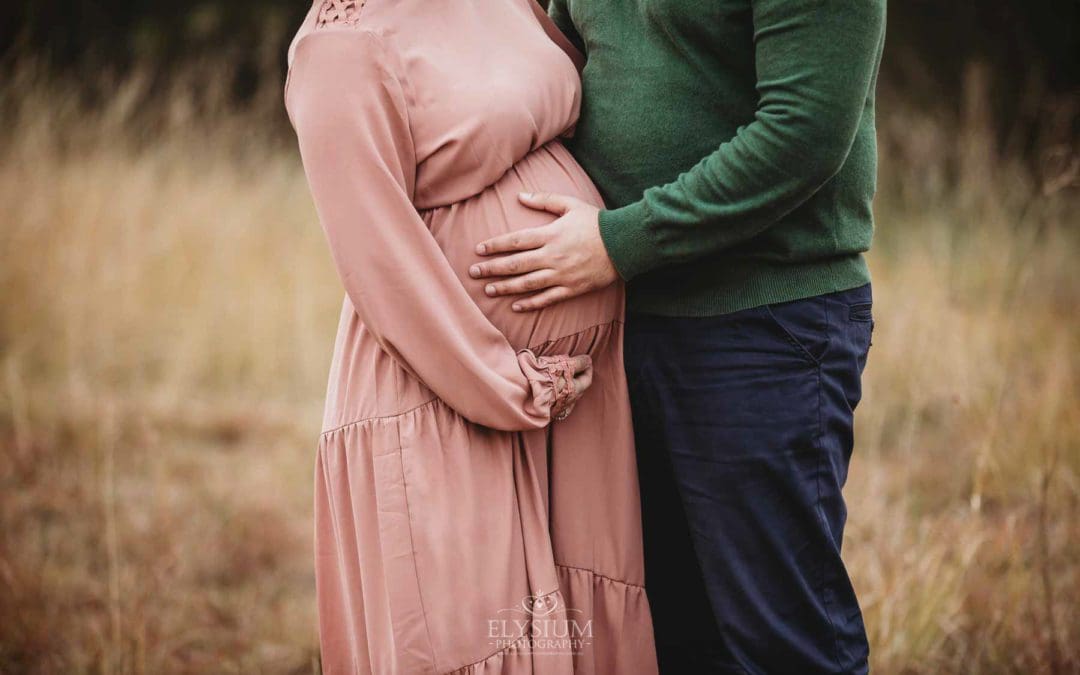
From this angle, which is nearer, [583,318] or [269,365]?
[583,318]

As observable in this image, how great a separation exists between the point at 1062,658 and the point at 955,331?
207 cm

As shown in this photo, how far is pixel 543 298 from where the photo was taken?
152 centimetres

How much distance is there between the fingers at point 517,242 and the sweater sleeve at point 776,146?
0.11 metres

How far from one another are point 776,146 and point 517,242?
45 centimetres

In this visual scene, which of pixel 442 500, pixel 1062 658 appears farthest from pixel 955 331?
pixel 442 500

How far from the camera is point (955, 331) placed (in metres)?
4.15

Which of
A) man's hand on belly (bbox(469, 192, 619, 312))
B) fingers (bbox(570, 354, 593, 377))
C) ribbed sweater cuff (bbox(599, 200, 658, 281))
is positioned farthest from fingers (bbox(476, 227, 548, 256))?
fingers (bbox(570, 354, 593, 377))

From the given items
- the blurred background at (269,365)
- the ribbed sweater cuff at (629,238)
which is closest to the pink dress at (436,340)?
the ribbed sweater cuff at (629,238)

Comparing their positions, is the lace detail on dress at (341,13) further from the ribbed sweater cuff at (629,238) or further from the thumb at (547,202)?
the ribbed sweater cuff at (629,238)

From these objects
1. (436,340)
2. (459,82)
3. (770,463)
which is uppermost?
(459,82)

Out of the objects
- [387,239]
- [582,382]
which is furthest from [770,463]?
[387,239]

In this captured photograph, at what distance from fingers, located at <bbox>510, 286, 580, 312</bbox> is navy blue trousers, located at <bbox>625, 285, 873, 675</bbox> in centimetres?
22

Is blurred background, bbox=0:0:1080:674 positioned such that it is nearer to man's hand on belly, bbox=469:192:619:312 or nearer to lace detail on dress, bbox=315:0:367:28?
man's hand on belly, bbox=469:192:619:312

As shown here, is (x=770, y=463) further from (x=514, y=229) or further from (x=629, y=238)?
(x=514, y=229)
